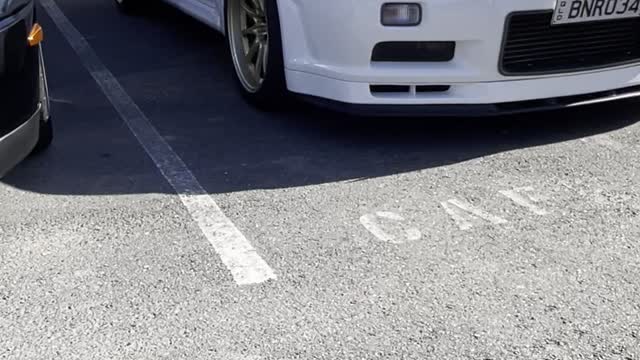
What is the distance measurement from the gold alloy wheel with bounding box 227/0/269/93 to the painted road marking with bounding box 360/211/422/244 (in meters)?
1.46

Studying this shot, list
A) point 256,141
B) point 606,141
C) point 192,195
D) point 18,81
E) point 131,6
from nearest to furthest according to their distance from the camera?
1. point 18,81
2. point 192,195
3. point 606,141
4. point 256,141
5. point 131,6

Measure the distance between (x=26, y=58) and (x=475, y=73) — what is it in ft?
6.70

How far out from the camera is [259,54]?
5.23 metres

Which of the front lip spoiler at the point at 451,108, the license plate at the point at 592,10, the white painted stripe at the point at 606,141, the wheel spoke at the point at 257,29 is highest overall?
the license plate at the point at 592,10

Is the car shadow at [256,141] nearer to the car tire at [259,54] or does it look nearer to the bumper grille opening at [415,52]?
the car tire at [259,54]

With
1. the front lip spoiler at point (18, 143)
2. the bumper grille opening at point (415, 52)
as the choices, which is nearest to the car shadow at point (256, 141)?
the front lip spoiler at point (18, 143)

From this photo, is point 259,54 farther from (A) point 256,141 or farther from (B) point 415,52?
(B) point 415,52

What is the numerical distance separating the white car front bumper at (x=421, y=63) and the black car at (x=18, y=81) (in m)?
1.29

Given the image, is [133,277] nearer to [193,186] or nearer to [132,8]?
[193,186]

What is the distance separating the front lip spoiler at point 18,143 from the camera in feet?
12.3

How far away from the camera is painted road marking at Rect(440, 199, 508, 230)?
12.5ft

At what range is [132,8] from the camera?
8461 mm

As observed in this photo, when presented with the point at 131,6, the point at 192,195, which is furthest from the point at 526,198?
the point at 131,6

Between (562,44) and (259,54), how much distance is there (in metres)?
1.68
